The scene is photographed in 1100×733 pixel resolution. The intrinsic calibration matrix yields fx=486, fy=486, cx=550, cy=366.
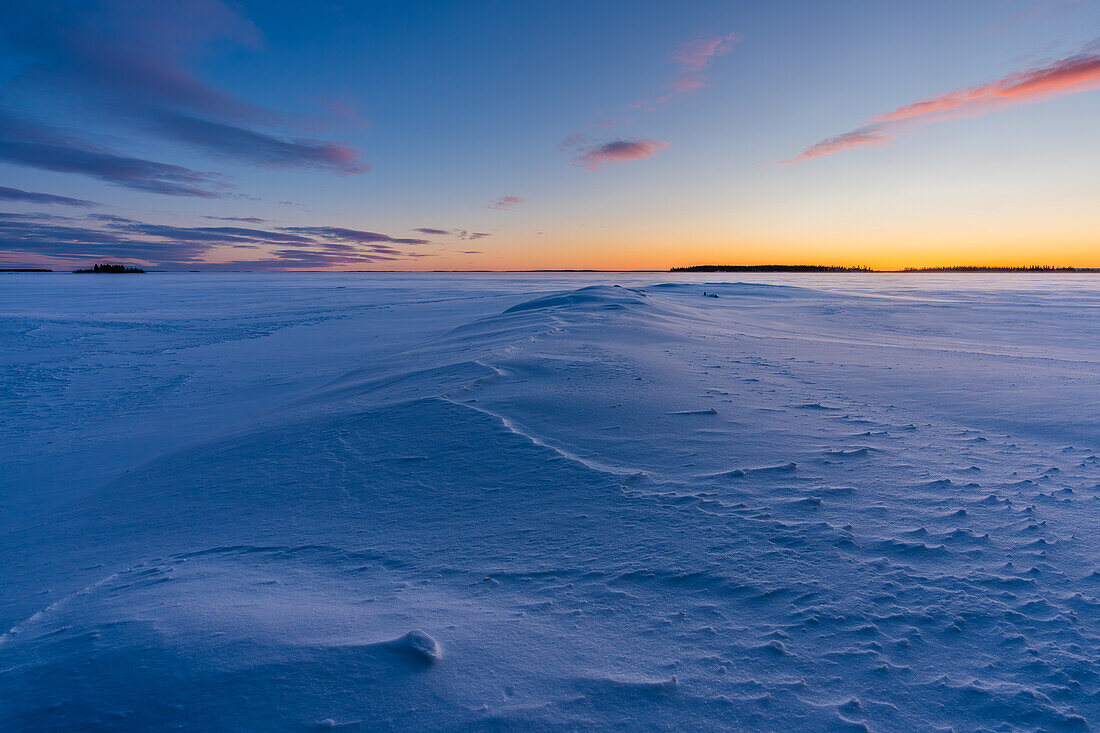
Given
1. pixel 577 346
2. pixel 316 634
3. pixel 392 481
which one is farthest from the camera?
pixel 577 346

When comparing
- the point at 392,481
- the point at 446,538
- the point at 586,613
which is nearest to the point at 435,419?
the point at 392,481

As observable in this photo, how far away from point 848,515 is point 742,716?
51.0 inches

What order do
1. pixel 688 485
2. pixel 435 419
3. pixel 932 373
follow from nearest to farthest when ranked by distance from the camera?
1. pixel 688 485
2. pixel 435 419
3. pixel 932 373

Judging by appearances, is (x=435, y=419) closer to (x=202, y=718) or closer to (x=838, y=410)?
(x=202, y=718)

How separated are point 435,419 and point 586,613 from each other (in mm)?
2220

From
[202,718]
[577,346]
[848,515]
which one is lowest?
[202,718]

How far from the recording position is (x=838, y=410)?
3.81 meters

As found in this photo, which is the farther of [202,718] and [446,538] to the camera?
[446,538]

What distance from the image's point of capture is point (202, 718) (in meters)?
1.32

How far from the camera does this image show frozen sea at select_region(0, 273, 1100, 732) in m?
1.38

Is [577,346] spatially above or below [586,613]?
above

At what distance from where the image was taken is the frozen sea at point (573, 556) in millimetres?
1378

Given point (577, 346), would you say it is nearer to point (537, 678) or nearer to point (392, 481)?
point (392, 481)

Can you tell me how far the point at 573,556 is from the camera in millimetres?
2070
